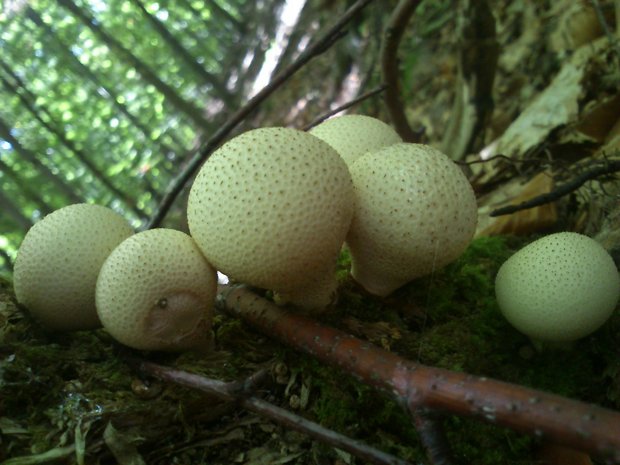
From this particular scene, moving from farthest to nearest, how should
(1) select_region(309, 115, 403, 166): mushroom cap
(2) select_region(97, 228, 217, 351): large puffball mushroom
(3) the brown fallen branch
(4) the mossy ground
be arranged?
1. (1) select_region(309, 115, 403, 166): mushroom cap
2. (2) select_region(97, 228, 217, 351): large puffball mushroom
3. (4) the mossy ground
4. (3) the brown fallen branch

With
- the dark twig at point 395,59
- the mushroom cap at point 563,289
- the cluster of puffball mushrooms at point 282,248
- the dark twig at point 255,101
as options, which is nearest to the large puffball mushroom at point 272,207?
the cluster of puffball mushrooms at point 282,248

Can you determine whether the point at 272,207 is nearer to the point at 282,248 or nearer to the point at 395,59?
the point at 282,248

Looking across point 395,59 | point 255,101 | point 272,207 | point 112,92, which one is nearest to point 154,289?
point 272,207

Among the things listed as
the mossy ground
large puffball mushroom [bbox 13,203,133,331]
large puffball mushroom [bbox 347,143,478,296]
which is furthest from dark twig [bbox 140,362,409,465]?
large puffball mushroom [bbox 347,143,478,296]

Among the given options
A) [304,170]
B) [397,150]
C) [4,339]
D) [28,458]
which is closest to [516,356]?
[397,150]

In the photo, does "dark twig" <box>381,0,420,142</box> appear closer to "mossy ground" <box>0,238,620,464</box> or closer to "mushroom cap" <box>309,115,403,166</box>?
"mushroom cap" <box>309,115,403,166</box>

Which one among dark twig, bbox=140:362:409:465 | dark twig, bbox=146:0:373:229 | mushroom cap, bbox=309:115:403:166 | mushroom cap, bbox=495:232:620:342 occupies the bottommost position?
mushroom cap, bbox=495:232:620:342
